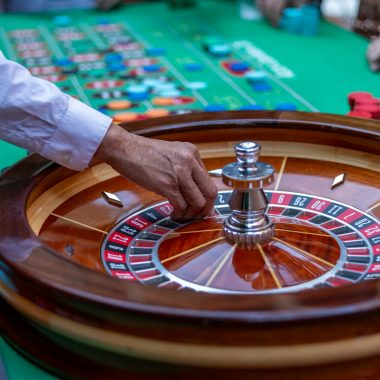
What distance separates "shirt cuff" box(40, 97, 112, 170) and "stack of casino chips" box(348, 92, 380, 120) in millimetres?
866

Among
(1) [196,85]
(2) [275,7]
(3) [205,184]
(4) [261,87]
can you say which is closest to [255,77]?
(4) [261,87]

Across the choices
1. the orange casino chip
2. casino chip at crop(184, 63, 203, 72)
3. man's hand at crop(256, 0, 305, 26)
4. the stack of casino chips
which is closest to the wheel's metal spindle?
the stack of casino chips

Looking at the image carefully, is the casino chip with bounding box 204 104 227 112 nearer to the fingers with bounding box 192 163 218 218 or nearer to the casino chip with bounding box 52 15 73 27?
the fingers with bounding box 192 163 218 218

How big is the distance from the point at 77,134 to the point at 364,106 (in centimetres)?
98

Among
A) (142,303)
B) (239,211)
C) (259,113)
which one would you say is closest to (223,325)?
(142,303)

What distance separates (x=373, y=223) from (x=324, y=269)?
0.70ft

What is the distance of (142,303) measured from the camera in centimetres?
84

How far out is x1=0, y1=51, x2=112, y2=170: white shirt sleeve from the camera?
49.6 inches

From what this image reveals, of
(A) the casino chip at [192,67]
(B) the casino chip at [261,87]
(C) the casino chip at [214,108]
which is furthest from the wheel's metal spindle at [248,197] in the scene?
(A) the casino chip at [192,67]

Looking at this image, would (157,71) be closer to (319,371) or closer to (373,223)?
(373,223)

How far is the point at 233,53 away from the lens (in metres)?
3.03

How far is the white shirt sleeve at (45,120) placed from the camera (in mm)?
1261

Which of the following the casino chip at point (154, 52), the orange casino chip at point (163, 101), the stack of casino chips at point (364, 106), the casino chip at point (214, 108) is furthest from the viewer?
the casino chip at point (154, 52)

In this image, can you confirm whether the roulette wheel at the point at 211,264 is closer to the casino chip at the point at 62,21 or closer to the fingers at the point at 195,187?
the fingers at the point at 195,187
